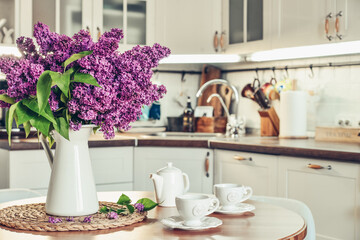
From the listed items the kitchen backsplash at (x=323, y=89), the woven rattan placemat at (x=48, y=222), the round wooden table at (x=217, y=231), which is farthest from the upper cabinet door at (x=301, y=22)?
the woven rattan placemat at (x=48, y=222)

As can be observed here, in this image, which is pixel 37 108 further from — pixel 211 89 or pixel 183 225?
pixel 211 89

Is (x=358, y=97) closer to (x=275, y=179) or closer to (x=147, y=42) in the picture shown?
(x=275, y=179)

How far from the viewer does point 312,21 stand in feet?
10.4

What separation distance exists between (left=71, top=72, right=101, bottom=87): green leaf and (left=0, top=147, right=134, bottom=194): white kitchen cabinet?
1934mm

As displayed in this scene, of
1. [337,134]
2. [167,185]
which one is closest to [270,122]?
[337,134]

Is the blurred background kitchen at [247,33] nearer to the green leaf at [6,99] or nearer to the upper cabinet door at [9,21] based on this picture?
the upper cabinet door at [9,21]

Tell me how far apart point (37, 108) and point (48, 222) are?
0.31 m

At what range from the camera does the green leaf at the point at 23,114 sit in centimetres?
128

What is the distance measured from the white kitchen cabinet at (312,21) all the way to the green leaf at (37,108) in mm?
2162

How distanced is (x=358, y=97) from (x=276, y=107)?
28.1 inches

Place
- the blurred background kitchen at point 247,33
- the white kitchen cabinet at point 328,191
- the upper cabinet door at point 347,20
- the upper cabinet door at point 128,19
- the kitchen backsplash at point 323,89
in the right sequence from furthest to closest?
the upper cabinet door at point 128,19, the kitchen backsplash at point 323,89, the blurred background kitchen at point 247,33, the upper cabinet door at point 347,20, the white kitchen cabinet at point 328,191

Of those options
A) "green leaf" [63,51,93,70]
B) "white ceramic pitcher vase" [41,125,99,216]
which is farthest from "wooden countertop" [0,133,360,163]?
"green leaf" [63,51,93,70]

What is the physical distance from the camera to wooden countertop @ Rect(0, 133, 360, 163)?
261cm

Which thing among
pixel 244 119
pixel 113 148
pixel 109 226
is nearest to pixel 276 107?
pixel 244 119
